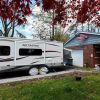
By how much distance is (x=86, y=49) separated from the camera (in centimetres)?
3209

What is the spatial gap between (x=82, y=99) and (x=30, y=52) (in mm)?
14305

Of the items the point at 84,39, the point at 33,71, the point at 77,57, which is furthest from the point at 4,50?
the point at 77,57

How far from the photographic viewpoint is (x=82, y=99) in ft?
33.7

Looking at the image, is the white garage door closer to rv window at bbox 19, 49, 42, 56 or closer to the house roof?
the house roof

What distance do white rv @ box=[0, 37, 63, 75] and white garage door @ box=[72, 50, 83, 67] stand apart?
7.28 metres

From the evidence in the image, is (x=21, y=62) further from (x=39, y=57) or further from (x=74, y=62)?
(x=74, y=62)

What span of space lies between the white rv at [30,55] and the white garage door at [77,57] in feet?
23.9

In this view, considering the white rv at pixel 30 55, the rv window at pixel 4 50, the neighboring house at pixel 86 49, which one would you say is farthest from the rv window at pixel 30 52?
the neighboring house at pixel 86 49

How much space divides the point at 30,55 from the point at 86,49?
32.9 ft

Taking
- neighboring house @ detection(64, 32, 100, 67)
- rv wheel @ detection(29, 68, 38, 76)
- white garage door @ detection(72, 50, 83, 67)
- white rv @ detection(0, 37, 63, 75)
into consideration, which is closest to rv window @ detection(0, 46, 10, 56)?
white rv @ detection(0, 37, 63, 75)

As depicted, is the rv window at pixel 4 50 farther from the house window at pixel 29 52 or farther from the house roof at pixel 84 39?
the house roof at pixel 84 39

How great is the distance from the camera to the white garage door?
3356 cm

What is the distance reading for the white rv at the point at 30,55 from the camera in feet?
72.9

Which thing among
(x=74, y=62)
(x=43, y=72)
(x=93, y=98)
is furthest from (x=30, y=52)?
(x=93, y=98)
